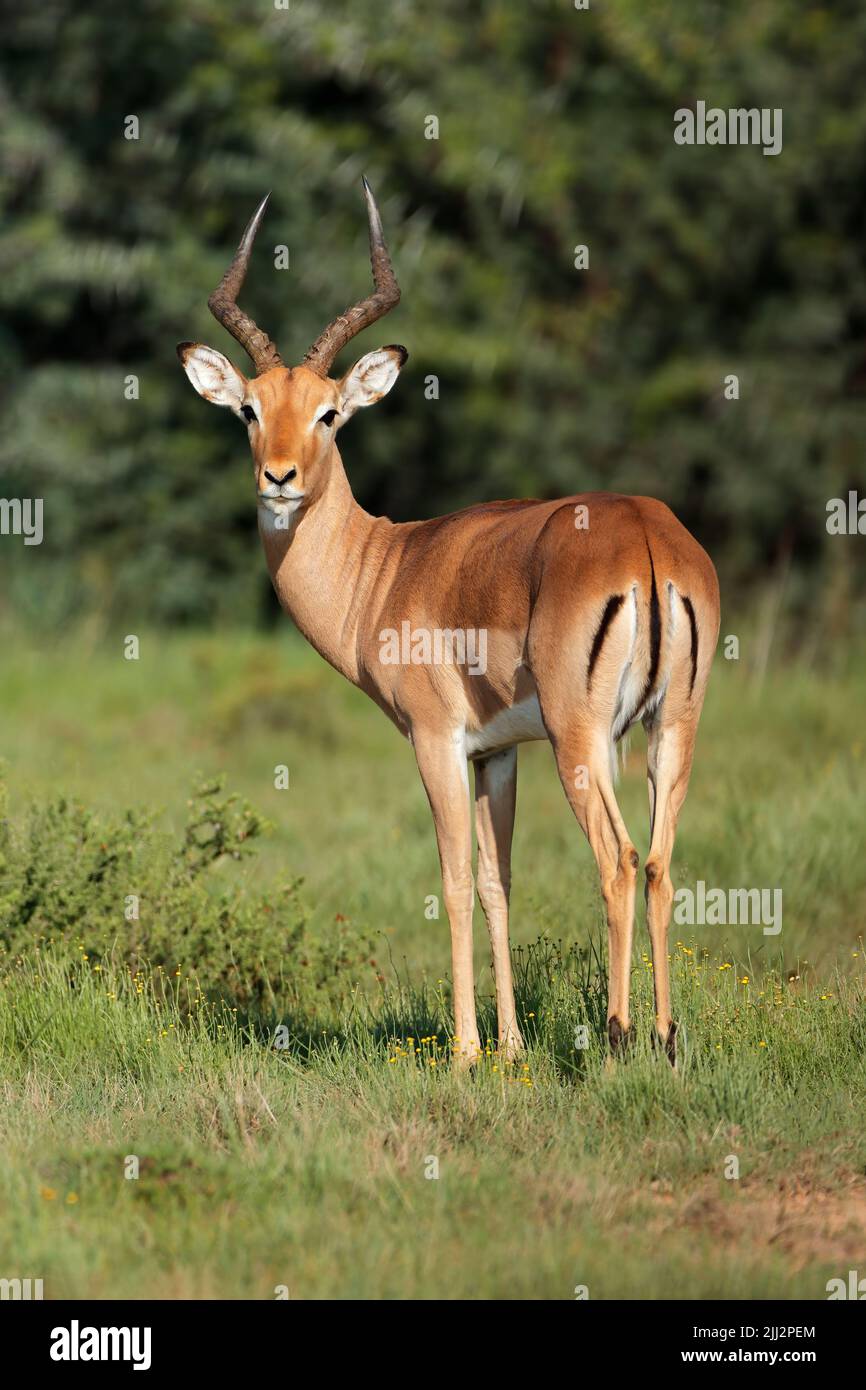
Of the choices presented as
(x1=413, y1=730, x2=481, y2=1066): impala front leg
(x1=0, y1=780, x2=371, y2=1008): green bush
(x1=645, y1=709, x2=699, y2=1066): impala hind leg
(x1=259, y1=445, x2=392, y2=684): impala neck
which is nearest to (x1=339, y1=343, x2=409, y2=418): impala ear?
(x1=259, y1=445, x2=392, y2=684): impala neck

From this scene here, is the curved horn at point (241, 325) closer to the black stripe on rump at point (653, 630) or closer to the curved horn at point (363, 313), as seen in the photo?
the curved horn at point (363, 313)

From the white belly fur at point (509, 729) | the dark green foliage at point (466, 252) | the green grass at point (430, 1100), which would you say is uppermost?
the dark green foliage at point (466, 252)

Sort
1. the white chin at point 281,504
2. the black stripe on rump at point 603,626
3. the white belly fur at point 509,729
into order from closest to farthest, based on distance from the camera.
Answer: the black stripe on rump at point 603,626
the white belly fur at point 509,729
the white chin at point 281,504

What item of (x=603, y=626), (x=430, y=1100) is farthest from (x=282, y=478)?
(x=430, y=1100)

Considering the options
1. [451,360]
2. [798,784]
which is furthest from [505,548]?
[451,360]

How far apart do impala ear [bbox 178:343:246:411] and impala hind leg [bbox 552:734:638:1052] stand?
6.41 ft

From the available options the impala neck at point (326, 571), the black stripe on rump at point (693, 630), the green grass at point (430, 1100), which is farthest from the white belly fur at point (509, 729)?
the green grass at point (430, 1100)

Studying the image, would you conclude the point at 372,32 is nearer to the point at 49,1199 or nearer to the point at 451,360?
the point at 451,360

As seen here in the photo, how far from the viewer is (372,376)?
6.49m

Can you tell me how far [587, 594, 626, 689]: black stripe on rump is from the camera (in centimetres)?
505

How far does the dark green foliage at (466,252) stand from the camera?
16.3 metres

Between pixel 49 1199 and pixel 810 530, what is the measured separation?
13912mm

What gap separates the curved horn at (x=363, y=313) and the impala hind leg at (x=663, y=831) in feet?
5.88

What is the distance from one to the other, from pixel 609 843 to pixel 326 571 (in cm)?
181
